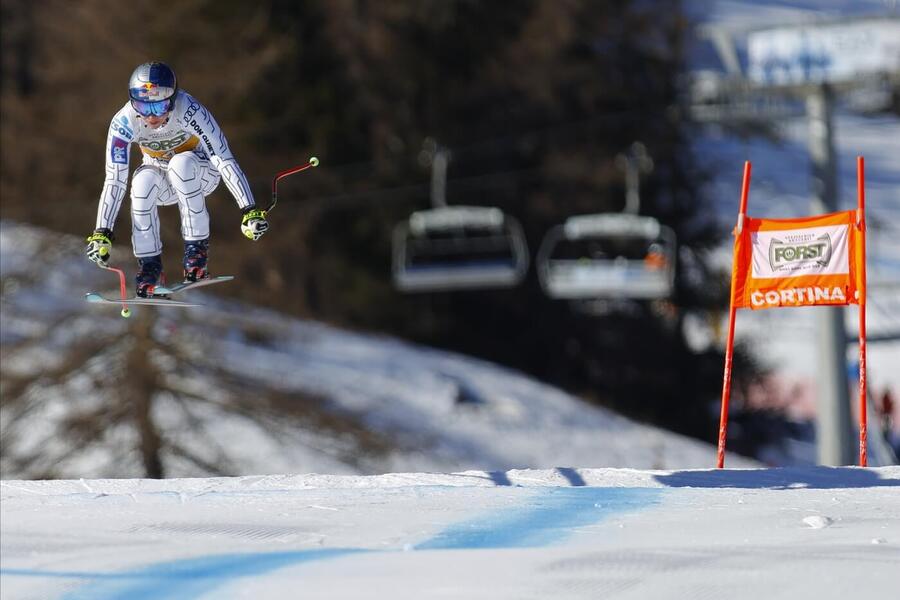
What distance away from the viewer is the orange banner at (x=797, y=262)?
10898 millimetres

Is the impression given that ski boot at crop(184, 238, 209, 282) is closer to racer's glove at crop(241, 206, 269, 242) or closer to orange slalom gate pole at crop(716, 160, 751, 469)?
racer's glove at crop(241, 206, 269, 242)

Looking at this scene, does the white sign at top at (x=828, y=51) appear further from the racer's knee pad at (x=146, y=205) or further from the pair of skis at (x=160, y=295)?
the racer's knee pad at (x=146, y=205)

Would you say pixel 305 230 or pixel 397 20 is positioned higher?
pixel 397 20

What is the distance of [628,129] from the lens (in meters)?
38.5

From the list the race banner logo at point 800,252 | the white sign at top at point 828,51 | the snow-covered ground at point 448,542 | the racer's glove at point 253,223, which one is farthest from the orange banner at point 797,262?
the white sign at top at point 828,51

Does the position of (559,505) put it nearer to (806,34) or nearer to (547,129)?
(806,34)

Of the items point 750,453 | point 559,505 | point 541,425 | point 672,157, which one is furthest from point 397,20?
point 559,505

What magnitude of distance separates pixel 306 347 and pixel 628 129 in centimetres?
1229

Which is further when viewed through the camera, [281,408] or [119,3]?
[119,3]

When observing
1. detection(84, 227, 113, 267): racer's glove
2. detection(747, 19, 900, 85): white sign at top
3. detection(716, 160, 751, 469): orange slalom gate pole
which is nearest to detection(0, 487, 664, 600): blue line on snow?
detection(716, 160, 751, 469): orange slalom gate pole

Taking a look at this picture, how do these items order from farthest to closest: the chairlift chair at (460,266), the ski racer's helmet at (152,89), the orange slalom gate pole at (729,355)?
1. the chairlift chair at (460,266)
2. the orange slalom gate pole at (729,355)
3. the ski racer's helmet at (152,89)

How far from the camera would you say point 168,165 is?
8930 millimetres

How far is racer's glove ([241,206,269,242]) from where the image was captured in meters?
8.80

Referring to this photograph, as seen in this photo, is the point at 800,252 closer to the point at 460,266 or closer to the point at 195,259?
the point at 195,259
